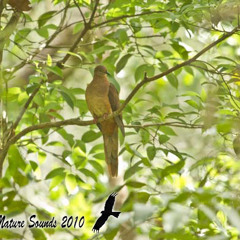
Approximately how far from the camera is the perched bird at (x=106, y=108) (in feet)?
11.4

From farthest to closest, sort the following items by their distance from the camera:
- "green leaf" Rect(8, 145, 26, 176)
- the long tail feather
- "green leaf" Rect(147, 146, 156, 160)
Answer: the long tail feather < "green leaf" Rect(147, 146, 156, 160) < "green leaf" Rect(8, 145, 26, 176)

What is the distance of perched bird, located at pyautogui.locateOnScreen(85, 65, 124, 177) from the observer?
11.4 feet

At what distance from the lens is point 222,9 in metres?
2.27

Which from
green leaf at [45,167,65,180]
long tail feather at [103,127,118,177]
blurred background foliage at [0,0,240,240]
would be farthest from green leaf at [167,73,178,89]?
green leaf at [45,167,65,180]

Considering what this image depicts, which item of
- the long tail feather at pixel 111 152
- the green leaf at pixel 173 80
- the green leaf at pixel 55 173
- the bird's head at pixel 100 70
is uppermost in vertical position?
the green leaf at pixel 173 80

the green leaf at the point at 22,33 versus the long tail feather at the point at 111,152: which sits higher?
the green leaf at the point at 22,33

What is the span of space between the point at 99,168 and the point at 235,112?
39.7 inches

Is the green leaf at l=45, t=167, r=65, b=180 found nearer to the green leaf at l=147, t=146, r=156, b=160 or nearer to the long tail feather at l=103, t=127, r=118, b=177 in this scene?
the long tail feather at l=103, t=127, r=118, b=177

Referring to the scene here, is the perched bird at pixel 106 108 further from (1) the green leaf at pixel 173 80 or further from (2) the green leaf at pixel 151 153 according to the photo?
(2) the green leaf at pixel 151 153

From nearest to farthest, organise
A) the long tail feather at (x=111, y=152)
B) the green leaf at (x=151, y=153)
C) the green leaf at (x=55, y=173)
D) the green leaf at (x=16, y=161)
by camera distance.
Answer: the green leaf at (x=16, y=161) → the green leaf at (x=151, y=153) → the green leaf at (x=55, y=173) → the long tail feather at (x=111, y=152)

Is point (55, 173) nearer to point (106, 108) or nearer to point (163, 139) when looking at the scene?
point (163, 139)

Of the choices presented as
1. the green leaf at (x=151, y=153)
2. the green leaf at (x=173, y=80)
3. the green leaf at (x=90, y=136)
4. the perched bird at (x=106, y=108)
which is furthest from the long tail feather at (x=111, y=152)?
the green leaf at (x=151, y=153)

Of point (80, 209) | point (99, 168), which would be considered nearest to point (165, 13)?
point (99, 168)

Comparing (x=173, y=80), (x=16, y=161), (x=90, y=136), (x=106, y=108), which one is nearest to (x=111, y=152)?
(x=106, y=108)
